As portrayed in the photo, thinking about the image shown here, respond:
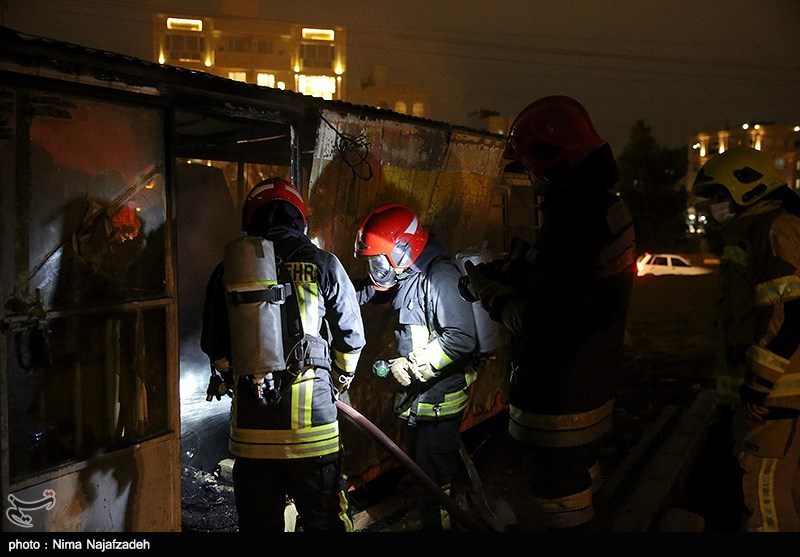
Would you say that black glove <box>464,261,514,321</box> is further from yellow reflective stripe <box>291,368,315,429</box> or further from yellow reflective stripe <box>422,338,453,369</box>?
yellow reflective stripe <box>291,368,315,429</box>

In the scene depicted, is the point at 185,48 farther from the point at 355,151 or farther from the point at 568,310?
the point at 568,310

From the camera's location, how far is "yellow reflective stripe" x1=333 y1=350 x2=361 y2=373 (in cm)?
367

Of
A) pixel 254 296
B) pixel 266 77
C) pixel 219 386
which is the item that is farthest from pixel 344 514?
pixel 266 77

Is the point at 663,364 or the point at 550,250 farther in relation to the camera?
the point at 663,364

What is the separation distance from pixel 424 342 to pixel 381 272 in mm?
592

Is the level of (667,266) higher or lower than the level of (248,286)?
lower

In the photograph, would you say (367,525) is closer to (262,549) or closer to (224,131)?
(262,549)

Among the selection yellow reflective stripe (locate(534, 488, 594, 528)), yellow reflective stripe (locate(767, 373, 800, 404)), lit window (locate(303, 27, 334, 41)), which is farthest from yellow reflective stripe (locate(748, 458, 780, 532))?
lit window (locate(303, 27, 334, 41))

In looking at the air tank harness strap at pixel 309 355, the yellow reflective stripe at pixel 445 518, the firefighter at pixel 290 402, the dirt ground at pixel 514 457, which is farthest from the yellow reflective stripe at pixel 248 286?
the yellow reflective stripe at pixel 445 518

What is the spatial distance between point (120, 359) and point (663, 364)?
34.0 feet

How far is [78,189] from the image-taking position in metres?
3.25

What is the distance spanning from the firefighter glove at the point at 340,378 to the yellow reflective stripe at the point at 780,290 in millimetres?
2542

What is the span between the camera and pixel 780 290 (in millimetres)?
3371

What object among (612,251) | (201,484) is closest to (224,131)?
(201,484)
